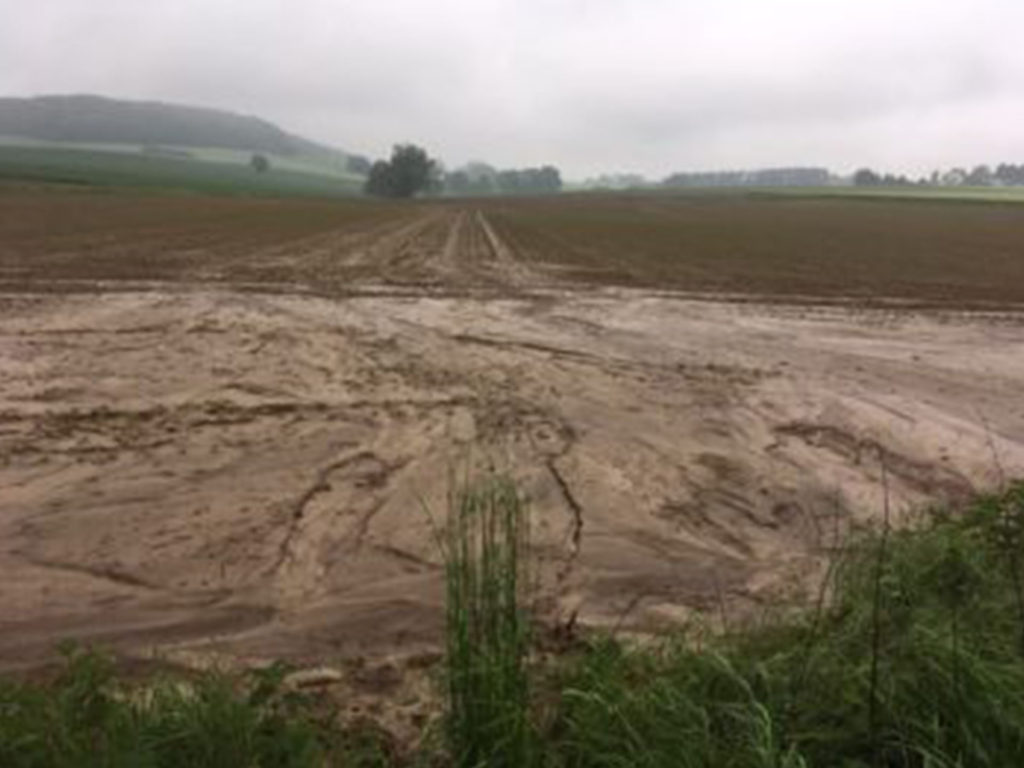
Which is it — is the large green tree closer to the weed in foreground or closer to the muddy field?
the muddy field

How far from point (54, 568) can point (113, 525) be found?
70cm

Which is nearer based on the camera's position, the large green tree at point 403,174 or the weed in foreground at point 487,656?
the weed in foreground at point 487,656

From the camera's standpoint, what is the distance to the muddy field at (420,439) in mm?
6086

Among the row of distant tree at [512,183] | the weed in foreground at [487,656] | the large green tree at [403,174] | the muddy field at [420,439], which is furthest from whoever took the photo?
the row of distant tree at [512,183]

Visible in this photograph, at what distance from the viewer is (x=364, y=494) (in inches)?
303

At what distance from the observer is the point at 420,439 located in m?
9.04

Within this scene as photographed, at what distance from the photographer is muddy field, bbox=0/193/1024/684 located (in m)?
6.09

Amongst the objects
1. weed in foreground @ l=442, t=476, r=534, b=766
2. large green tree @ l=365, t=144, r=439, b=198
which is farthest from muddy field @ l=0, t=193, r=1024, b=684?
Answer: large green tree @ l=365, t=144, r=439, b=198

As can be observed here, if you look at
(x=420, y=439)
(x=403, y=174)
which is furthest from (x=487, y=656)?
(x=403, y=174)

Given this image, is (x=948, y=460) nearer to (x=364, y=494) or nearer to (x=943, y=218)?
(x=364, y=494)

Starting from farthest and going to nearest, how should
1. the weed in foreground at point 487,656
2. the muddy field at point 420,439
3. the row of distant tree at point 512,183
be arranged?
the row of distant tree at point 512,183, the muddy field at point 420,439, the weed in foreground at point 487,656

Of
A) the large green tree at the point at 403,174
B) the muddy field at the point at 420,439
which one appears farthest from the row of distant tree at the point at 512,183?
the muddy field at the point at 420,439

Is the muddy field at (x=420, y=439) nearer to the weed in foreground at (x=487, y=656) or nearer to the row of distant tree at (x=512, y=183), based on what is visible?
the weed in foreground at (x=487, y=656)

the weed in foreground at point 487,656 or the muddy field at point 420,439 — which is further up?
the weed in foreground at point 487,656
